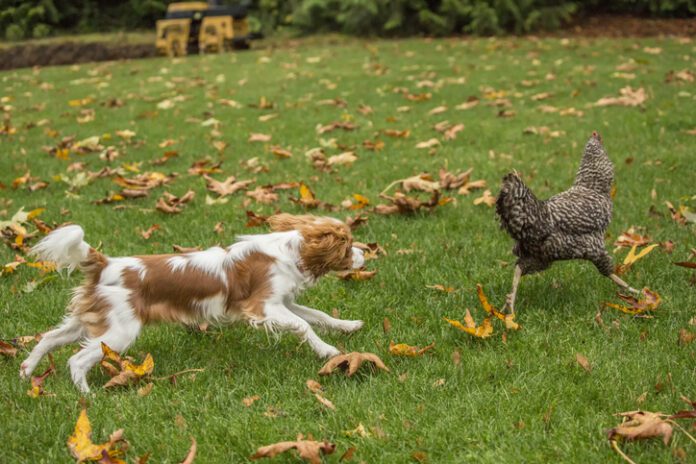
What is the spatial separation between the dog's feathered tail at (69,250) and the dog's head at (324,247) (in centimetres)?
101

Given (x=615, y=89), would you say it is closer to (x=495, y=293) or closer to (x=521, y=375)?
(x=495, y=293)

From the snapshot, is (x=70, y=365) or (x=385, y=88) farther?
(x=385, y=88)

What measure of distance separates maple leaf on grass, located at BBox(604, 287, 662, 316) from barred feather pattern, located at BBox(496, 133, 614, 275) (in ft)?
0.73

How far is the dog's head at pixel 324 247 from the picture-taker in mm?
3838

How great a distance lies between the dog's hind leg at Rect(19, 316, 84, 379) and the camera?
3643mm

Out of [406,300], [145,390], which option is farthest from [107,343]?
[406,300]

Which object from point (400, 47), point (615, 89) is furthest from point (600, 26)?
point (615, 89)

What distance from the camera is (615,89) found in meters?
10.4

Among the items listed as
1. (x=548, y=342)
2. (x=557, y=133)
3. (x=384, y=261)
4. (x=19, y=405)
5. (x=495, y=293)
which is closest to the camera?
(x=19, y=405)

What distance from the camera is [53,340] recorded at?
3.71 metres

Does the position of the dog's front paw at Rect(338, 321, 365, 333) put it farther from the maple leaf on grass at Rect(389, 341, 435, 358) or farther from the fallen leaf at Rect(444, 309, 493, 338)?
the fallen leaf at Rect(444, 309, 493, 338)

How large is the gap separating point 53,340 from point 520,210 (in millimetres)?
2475

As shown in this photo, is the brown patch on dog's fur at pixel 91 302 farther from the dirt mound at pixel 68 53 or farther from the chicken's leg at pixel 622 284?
the dirt mound at pixel 68 53

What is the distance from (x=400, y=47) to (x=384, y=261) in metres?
12.9
